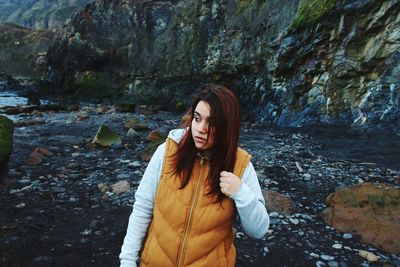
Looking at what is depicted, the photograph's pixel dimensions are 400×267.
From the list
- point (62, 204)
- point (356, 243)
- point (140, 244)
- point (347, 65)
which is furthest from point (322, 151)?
point (140, 244)

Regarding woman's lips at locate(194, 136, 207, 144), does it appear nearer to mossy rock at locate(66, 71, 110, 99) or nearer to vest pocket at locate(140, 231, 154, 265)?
vest pocket at locate(140, 231, 154, 265)

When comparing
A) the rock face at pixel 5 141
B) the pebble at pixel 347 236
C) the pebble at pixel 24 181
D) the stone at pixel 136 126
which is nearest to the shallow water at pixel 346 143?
the stone at pixel 136 126

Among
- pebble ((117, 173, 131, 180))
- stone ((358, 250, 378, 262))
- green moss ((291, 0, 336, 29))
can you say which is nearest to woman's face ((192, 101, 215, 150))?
stone ((358, 250, 378, 262))

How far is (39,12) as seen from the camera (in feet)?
514

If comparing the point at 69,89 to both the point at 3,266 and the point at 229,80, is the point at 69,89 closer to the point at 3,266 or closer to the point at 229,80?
the point at 229,80

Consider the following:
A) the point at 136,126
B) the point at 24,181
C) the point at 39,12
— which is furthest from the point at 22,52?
the point at 39,12

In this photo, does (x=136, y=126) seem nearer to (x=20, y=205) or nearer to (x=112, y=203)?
(x=112, y=203)

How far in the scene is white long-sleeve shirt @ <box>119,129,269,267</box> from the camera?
119 inches

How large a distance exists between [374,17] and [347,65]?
237 centimetres

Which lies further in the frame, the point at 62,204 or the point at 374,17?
→ the point at 374,17

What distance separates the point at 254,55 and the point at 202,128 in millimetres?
21832

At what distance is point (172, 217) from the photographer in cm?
315

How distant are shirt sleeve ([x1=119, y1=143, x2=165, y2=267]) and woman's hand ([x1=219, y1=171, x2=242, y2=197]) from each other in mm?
575

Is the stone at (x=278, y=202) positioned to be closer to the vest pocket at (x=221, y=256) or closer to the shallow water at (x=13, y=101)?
the vest pocket at (x=221, y=256)
